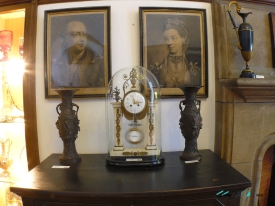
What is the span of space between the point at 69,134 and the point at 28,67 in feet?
2.02

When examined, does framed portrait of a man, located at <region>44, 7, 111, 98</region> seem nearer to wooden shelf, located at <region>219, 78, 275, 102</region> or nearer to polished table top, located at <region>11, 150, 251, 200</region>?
polished table top, located at <region>11, 150, 251, 200</region>

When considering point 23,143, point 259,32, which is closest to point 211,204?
point 259,32

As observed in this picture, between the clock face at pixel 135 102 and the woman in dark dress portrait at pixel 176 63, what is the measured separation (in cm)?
31

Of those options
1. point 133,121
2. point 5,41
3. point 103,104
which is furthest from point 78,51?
point 133,121

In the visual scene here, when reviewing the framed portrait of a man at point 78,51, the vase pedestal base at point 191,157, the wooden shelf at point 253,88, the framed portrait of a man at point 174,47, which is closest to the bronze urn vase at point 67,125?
the framed portrait of a man at point 78,51

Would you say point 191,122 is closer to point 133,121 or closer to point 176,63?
point 133,121

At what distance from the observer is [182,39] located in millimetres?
1521

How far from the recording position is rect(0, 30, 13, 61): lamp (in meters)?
1.54

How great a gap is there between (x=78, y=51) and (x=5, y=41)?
541 millimetres

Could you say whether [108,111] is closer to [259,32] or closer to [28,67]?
[28,67]

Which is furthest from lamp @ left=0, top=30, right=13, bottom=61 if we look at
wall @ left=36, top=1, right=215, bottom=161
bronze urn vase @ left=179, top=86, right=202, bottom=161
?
bronze urn vase @ left=179, top=86, right=202, bottom=161

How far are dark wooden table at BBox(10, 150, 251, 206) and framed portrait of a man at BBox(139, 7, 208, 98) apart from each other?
59 cm

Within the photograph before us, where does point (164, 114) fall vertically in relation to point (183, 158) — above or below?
above

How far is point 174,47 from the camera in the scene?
151 centimetres
